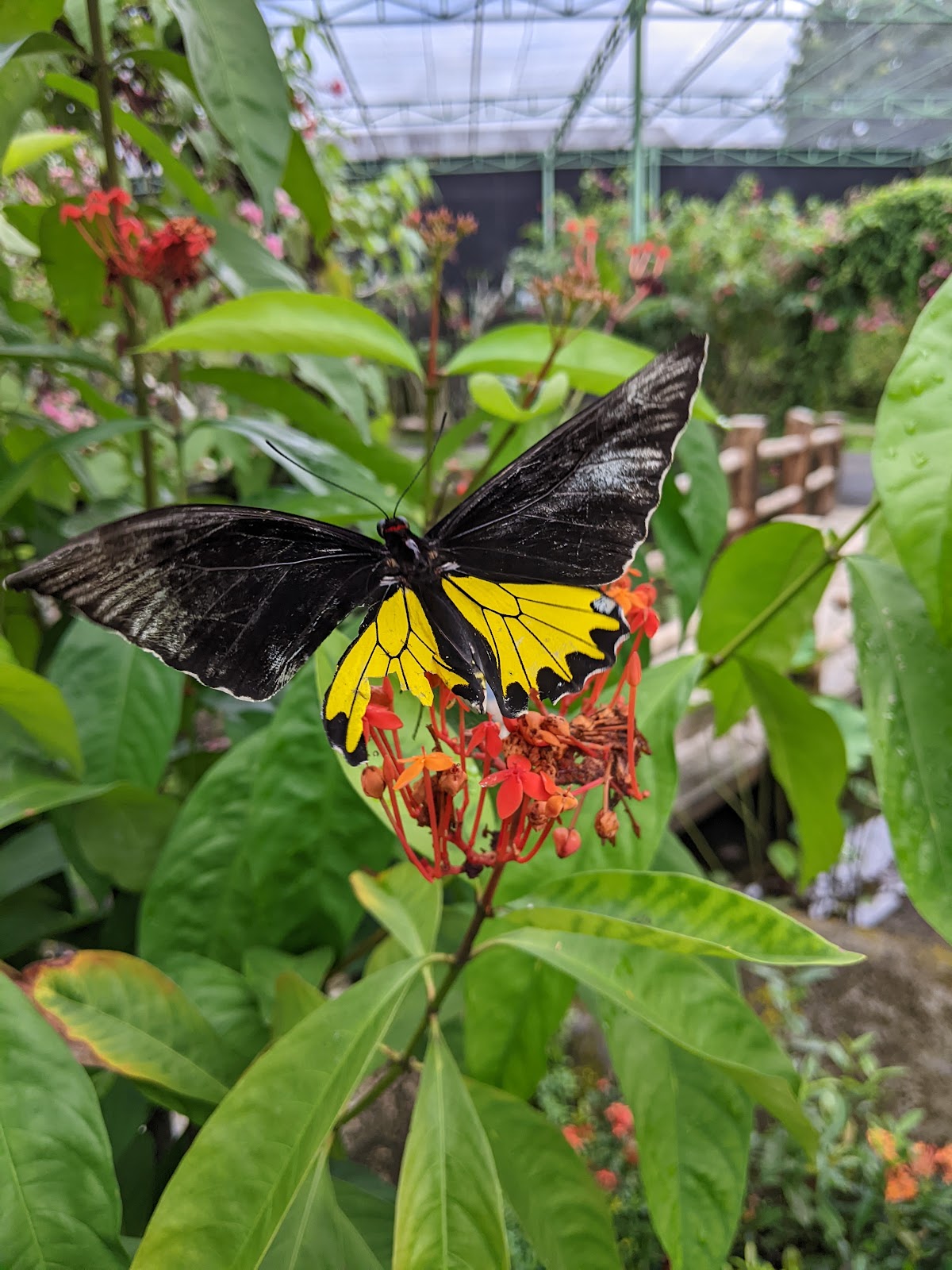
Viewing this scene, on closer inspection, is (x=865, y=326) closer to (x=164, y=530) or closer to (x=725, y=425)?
(x=725, y=425)

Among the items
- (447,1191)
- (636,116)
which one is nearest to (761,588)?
(447,1191)

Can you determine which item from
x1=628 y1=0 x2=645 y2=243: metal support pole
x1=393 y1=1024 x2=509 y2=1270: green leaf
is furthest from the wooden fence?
x1=393 y1=1024 x2=509 y2=1270: green leaf

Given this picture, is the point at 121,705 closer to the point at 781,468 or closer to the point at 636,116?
the point at 781,468

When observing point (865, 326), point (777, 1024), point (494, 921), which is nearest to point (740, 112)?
point (865, 326)

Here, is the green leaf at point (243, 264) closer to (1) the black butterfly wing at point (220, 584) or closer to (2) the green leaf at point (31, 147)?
(2) the green leaf at point (31, 147)

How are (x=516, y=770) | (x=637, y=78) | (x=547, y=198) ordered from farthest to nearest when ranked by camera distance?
(x=547, y=198) → (x=637, y=78) → (x=516, y=770)
